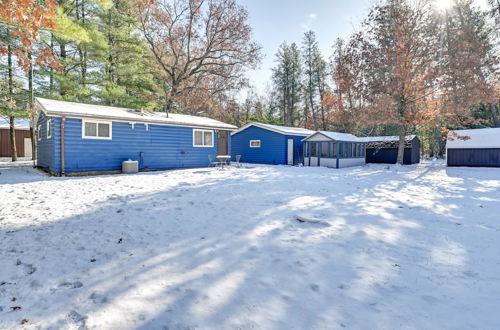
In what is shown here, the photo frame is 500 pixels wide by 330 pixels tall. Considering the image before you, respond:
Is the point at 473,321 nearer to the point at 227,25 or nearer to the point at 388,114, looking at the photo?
the point at 388,114

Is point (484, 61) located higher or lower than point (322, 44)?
lower

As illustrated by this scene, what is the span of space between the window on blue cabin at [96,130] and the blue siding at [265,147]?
11.6m

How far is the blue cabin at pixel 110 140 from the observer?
10578 millimetres

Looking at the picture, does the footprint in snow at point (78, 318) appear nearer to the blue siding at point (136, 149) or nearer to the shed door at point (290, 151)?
the blue siding at point (136, 149)

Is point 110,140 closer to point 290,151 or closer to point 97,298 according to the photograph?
point 97,298

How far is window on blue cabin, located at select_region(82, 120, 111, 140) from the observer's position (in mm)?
11156

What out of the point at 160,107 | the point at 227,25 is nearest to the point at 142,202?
the point at 227,25

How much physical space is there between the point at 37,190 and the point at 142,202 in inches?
141

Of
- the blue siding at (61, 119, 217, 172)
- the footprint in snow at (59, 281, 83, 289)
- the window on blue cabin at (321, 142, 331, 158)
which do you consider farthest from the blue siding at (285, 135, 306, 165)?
the footprint in snow at (59, 281, 83, 289)

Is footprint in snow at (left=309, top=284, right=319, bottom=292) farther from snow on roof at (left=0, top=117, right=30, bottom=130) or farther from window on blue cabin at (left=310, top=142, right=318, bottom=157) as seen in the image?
snow on roof at (left=0, top=117, right=30, bottom=130)

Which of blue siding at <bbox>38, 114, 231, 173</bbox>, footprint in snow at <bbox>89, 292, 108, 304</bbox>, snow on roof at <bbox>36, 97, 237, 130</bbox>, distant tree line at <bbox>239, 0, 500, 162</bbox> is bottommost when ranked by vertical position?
footprint in snow at <bbox>89, 292, 108, 304</bbox>

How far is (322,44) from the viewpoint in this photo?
32750 millimetres

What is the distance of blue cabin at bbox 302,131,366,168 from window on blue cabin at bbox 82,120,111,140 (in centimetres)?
1298

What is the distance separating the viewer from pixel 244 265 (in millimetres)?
3098
